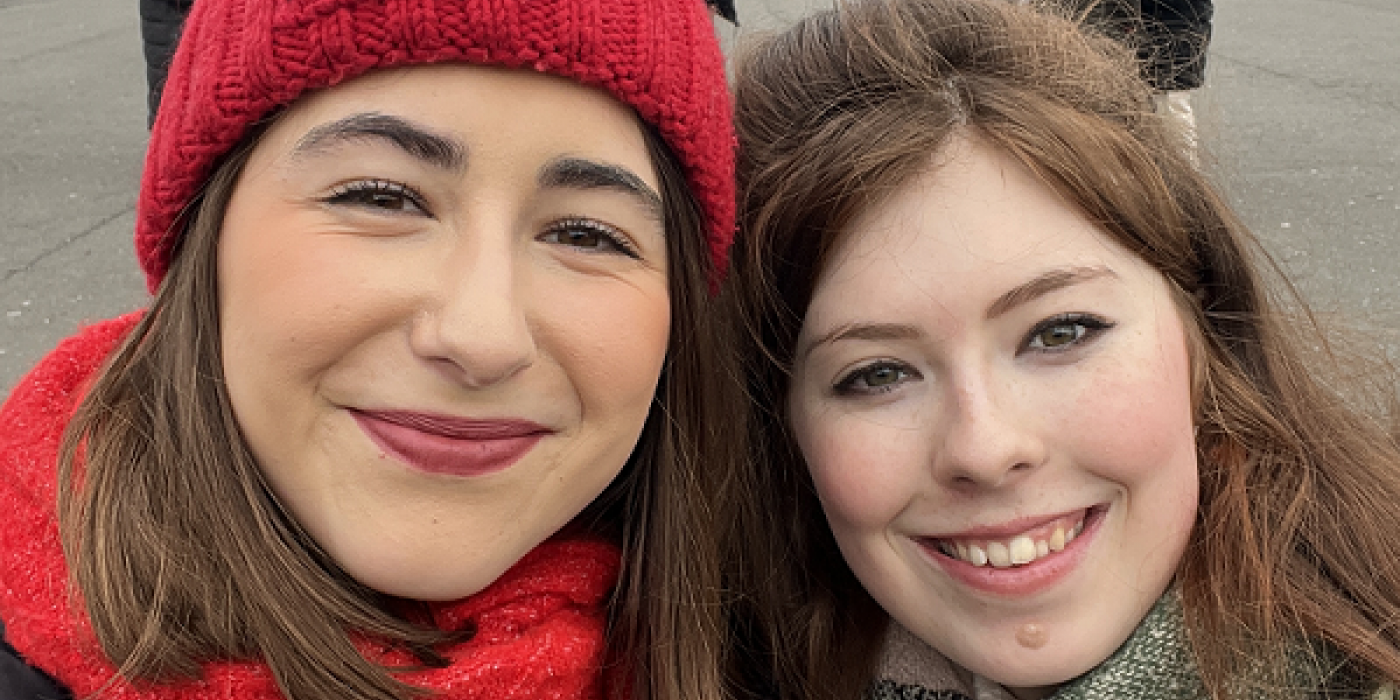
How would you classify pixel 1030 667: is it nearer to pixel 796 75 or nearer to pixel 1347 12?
pixel 796 75

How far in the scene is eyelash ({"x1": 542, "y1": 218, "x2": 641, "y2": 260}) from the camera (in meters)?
1.60

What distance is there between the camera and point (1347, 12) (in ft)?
27.6

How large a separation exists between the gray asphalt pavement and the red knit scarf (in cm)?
120

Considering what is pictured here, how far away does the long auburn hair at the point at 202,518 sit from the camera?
1.58m

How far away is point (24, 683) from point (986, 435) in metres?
1.28

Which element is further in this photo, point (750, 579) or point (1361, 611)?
point (750, 579)

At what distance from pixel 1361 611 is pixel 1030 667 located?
510mm

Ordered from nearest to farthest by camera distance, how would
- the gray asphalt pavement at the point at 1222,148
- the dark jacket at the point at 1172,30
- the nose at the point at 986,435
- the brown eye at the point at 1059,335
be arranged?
the nose at the point at 986,435 < the brown eye at the point at 1059,335 < the dark jacket at the point at 1172,30 < the gray asphalt pavement at the point at 1222,148

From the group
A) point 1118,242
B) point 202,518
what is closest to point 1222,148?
point 1118,242

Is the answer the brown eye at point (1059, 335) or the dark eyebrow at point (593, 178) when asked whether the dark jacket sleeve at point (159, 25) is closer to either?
the dark eyebrow at point (593, 178)

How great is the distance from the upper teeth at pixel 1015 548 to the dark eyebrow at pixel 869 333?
1.03 feet

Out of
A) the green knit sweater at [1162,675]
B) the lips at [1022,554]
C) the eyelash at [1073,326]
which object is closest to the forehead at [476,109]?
the eyelash at [1073,326]

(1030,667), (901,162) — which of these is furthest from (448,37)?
(1030,667)

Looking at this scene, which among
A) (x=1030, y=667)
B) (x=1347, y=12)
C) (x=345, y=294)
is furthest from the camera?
(x=1347, y=12)
